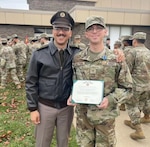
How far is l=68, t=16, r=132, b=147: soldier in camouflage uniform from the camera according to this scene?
1997mm

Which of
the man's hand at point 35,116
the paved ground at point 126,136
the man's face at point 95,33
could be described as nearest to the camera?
the man's face at point 95,33

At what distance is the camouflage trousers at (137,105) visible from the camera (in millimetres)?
3453

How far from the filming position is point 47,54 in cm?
217

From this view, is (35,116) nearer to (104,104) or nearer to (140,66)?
(104,104)

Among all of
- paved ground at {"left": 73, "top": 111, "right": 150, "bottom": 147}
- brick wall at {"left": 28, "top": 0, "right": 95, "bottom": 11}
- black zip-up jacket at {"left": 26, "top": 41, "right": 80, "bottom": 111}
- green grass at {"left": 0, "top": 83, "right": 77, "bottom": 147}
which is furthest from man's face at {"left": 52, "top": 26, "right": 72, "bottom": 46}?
brick wall at {"left": 28, "top": 0, "right": 95, "bottom": 11}

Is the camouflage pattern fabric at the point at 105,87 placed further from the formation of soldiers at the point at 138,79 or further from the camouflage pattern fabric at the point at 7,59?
the camouflage pattern fabric at the point at 7,59

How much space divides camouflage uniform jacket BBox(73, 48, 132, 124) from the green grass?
1.45 meters

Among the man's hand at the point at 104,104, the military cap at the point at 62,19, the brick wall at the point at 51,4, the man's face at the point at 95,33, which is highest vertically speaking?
the brick wall at the point at 51,4

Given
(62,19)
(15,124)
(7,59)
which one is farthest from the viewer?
(7,59)

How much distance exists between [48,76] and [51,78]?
41 millimetres

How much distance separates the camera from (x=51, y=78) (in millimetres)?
2174

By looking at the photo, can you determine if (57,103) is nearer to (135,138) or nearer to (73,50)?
(73,50)

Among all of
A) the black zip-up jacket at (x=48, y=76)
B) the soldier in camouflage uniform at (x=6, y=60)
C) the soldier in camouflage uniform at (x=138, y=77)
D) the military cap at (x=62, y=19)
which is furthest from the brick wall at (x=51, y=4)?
the black zip-up jacket at (x=48, y=76)

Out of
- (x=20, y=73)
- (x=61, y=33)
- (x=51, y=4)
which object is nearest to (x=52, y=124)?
(x=61, y=33)
